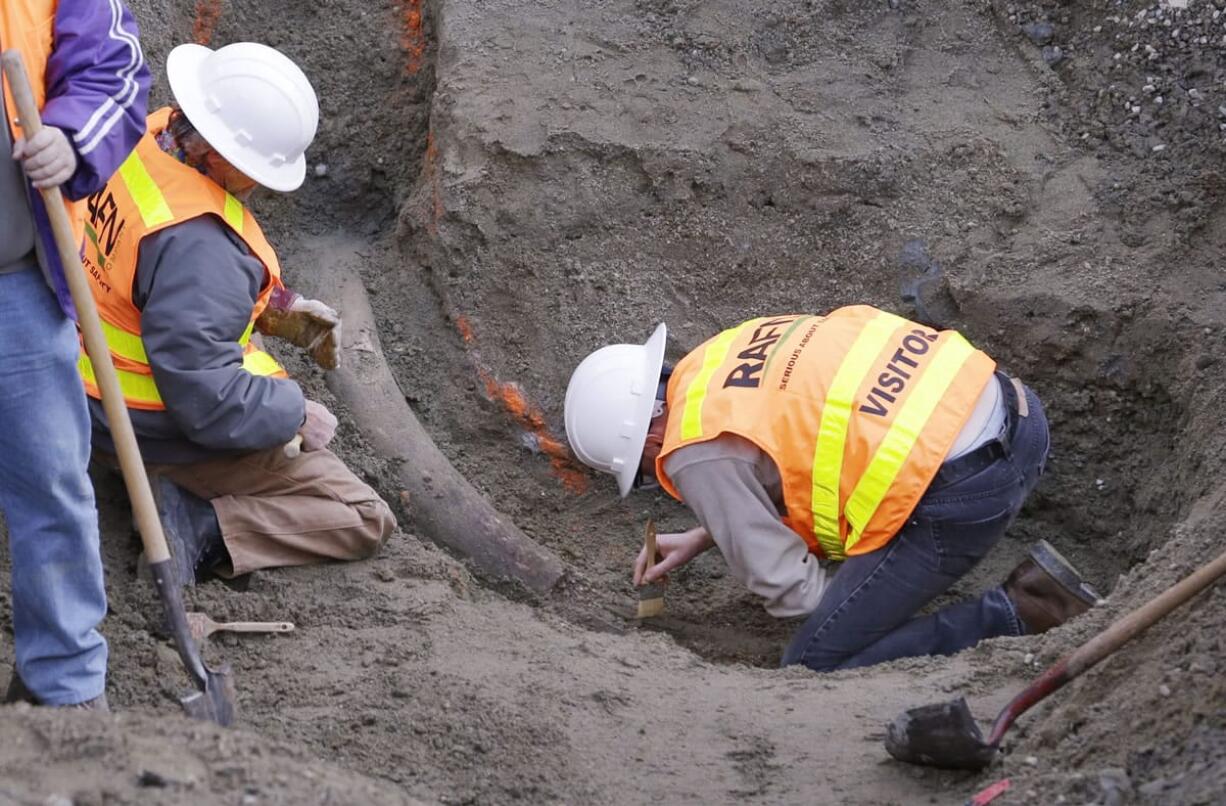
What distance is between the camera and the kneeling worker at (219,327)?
371 cm

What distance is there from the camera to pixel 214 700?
323 centimetres

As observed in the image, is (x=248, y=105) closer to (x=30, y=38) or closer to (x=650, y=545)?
(x=30, y=38)

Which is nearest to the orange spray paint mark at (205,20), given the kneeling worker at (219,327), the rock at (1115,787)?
the kneeling worker at (219,327)

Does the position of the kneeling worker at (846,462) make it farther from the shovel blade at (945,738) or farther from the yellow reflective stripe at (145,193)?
the yellow reflective stripe at (145,193)

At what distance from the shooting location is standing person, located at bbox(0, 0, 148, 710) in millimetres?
2846

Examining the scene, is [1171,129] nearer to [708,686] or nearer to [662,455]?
[662,455]

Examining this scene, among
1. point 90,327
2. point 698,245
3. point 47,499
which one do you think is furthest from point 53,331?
point 698,245

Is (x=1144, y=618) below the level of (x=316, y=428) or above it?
above

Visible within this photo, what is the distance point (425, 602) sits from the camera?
13.5 ft

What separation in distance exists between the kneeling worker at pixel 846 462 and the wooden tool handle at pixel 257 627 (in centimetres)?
104

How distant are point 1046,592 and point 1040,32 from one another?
2.60 m

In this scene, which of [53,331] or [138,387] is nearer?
[53,331]

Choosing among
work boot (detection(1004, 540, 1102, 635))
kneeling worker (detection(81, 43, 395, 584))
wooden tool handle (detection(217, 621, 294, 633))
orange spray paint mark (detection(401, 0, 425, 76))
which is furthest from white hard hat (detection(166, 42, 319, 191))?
work boot (detection(1004, 540, 1102, 635))

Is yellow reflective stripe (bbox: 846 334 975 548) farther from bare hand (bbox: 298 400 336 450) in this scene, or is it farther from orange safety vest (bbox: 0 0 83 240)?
orange safety vest (bbox: 0 0 83 240)
